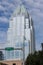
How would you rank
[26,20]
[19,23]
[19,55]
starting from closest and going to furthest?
[19,55], [19,23], [26,20]

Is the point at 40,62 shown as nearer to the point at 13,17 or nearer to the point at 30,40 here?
the point at 30,40

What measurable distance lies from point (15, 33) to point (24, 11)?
3119 centimetres

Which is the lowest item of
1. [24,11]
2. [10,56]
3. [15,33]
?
[10,56]

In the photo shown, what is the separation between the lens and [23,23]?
577 feet

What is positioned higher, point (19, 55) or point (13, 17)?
point (13, 17)

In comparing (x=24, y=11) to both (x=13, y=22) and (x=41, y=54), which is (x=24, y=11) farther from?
(x=41, y=54)

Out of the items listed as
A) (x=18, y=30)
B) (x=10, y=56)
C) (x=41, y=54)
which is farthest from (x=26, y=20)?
(x=41, y=54)

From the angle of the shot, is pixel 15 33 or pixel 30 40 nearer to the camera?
pixel 30 40

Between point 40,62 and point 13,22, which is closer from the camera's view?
point 40,62

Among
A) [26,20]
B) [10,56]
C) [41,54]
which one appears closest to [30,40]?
[10,56]

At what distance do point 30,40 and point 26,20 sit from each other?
50658 millimetres

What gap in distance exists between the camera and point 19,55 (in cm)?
11794

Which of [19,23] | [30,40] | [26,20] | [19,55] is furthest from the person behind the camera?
[26,20]

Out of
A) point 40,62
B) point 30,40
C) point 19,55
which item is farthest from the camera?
point 30,40
